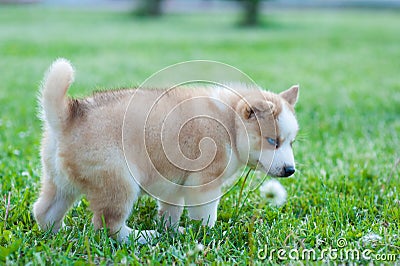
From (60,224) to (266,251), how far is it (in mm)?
1280

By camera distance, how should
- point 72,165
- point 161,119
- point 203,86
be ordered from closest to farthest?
point 72,165, point 161,119, point 203,86

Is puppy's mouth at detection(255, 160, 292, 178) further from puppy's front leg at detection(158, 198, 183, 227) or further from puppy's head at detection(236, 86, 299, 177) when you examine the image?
puppy's front leg at detection(158, 198, 183, 227)

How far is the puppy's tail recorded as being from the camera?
305cm

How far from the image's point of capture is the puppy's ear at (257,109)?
334cm

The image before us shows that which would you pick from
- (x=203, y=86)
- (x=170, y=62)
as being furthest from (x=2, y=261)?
(x=170, y=62)

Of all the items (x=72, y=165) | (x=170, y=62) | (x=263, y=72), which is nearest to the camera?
(x=72, y=165)

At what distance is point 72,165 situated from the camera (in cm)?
305

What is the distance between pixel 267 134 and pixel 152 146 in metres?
0.71

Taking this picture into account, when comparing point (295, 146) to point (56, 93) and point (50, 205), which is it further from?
point (56, 93)

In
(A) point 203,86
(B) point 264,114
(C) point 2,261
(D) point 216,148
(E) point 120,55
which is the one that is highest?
(E) point 120,55

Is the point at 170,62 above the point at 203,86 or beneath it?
→ above

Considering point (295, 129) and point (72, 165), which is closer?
point (72, 165)

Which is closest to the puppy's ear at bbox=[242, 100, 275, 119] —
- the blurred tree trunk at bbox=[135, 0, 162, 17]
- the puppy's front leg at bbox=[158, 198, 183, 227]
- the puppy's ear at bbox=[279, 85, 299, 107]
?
the puppy's ear at bbox=[279, 85, 299, 107]

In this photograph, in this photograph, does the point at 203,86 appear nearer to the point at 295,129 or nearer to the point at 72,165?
the point at 295,129
